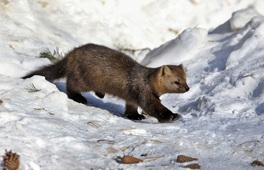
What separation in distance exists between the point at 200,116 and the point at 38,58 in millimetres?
2673

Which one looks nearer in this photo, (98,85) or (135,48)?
(98,85)

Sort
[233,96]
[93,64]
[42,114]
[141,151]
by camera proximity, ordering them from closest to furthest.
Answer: [141,151], [42,114], [233,96], [93,64]

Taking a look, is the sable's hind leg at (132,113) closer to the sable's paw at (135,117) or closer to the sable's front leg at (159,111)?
the sable's paw at (135,117)

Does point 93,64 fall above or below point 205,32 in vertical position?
below

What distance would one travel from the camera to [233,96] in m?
6.62

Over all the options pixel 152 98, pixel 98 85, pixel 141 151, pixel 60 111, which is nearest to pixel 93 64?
pixel 98 85

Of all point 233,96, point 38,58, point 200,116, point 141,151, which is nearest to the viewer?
point 141,151

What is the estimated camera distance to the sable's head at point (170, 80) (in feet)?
22.4

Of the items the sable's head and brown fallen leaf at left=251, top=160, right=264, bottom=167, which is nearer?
brown fallen leaf at left=251, top=160, right=264, bottom=167

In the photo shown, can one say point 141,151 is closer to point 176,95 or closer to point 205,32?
point 176,95

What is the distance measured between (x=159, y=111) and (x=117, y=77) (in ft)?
2.61

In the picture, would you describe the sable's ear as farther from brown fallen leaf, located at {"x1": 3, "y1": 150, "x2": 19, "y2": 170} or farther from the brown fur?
brown fallen leaf, located at {"x1": 3, "y1": 150, "x2": 19, "y2": 170}

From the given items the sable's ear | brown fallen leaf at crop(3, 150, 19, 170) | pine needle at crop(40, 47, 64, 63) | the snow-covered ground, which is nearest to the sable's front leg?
the snow-covered ground

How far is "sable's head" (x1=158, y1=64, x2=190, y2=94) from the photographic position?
269 inches
